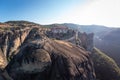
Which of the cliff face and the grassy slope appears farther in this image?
the grassy slope

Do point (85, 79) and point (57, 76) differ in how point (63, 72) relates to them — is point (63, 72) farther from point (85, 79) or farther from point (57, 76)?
point (85, 79)

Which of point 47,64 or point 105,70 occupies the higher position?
point 47,64

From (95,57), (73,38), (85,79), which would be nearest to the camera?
(85,79)

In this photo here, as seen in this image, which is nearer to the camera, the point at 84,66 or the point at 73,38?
the point at 84,66

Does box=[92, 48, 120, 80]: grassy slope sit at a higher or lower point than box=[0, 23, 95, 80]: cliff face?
lower

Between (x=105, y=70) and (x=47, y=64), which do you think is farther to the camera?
(x=105, y=70)

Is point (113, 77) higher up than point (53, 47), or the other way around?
point (53, 47)

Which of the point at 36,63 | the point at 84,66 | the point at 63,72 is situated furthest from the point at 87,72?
the point at 36,63

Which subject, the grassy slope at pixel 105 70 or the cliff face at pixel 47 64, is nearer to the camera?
the cliff face at pixel 47 64

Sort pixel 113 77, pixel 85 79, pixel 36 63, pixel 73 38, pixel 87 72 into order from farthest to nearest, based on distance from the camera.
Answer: pixel 73 38 → pixel 113 77 → pixel 87 72 → pixel 85 79 → pixel 36 63

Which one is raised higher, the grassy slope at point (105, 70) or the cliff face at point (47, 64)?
the cliff face at point (47, 64)

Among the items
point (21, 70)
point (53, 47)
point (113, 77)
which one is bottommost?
point (113, 77)
